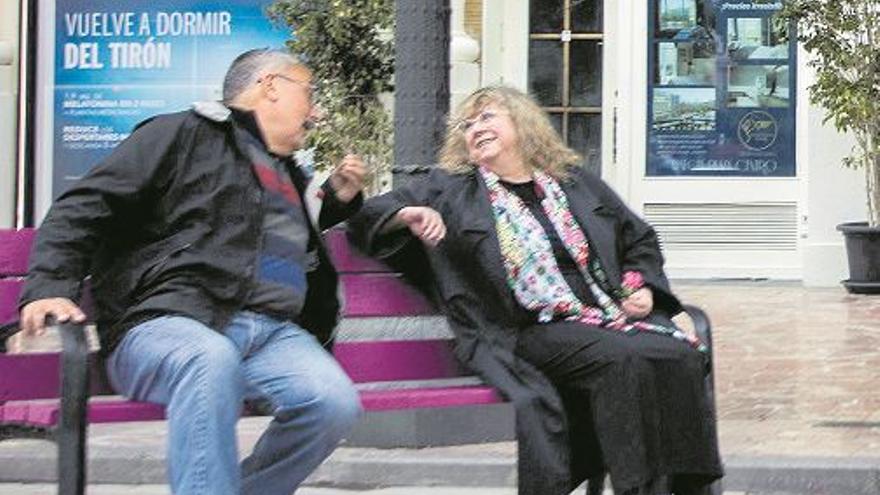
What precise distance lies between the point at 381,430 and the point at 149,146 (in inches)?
112

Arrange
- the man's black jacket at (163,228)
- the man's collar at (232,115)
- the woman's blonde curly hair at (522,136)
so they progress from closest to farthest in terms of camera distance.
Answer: the man's black jacket at (163,228), the man's collar at (232,115), the woman's blonde curly hair at (522,136)

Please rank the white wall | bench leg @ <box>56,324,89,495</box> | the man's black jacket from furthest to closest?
1. the white wall
2. the man's black jacket
3. bench leg @ <box>56,324,89,495</box>

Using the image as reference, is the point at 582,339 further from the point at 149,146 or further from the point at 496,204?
the point at 149,146

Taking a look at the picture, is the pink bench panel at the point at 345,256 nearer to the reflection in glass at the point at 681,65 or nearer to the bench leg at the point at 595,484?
the bench leg at the point at 595,484

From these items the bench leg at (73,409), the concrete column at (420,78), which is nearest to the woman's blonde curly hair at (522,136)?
the concrete column at (420,78)

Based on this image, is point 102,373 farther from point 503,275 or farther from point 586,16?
point 586,16

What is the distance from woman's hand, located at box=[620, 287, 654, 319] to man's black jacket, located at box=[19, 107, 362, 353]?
42.9 inches

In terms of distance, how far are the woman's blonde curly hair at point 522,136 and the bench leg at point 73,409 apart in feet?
4.43

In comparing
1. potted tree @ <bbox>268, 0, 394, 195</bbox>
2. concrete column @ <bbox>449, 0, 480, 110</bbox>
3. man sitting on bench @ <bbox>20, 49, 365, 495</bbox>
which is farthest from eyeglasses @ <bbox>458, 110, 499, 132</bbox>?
concrete column @ <bbox>449, 0, 480, 110</bbox>

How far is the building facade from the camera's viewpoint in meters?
14.9

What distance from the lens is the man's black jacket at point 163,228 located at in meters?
4.82

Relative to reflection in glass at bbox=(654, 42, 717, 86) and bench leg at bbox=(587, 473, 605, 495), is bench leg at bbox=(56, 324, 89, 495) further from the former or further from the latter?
reflection in glass at bbox=(654, 42, 717, 86)

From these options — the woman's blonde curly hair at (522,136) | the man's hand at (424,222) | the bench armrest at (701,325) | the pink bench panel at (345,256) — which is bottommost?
the bench armrest at (701,325)

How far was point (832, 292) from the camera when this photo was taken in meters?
14.2
